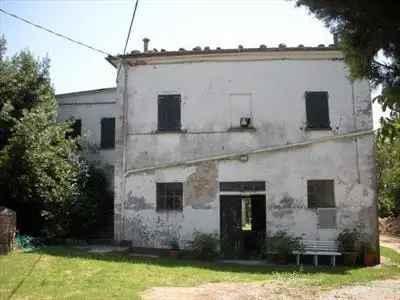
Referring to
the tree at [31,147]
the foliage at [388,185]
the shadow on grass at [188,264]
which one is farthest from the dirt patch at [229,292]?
the foliage at [388,185]

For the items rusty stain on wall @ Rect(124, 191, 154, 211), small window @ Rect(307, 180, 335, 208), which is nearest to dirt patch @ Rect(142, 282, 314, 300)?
small window @ Rect(307, 180, 335, 208)

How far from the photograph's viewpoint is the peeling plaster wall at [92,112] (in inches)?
769

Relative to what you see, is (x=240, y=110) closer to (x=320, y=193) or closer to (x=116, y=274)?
(x=320, y=193)

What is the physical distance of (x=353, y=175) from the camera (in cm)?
1522

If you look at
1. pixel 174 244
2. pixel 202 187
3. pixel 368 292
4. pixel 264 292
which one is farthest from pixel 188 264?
pixel 368 292

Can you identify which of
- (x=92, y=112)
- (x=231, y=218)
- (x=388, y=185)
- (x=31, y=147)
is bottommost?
(x=231, y=218)

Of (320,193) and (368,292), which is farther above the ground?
(320,193)

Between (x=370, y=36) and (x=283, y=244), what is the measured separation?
1065 cm

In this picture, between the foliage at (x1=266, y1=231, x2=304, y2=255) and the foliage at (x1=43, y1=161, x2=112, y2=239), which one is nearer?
the foliage at (x1=266, y1=231, x2=304, y2=255)

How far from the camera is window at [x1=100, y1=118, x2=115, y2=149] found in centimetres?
1962

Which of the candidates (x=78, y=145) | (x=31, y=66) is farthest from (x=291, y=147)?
(x=31, y=66)

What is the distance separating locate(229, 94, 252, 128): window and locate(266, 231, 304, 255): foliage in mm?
4367

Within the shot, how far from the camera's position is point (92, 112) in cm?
2017

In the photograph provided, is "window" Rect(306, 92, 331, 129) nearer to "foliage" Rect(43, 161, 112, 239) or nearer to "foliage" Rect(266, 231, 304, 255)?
"foliage" Rect(266, 231, 304, 255)
